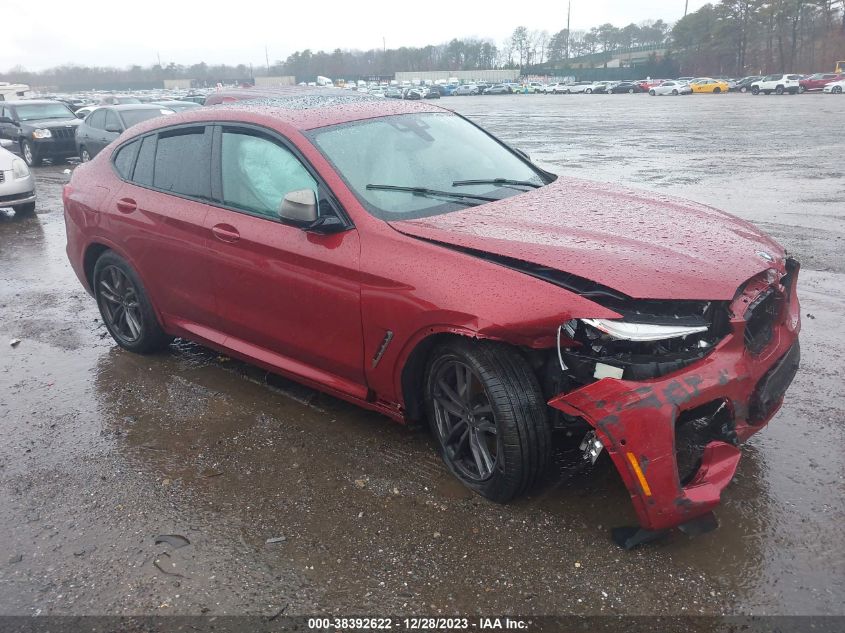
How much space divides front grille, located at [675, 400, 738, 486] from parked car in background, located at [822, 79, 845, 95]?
174ft

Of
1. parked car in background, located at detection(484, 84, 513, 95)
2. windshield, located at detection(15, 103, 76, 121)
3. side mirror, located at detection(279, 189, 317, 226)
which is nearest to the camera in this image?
side mirror, located at detection(279, 189, 317, 226)

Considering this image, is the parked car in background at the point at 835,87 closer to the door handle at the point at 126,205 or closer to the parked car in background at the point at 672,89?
the parked car in background at the point at 672,89

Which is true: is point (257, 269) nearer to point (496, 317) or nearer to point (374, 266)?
point (374, 266)

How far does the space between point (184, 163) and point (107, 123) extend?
12806mm

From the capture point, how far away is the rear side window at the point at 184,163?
4238 millimetres

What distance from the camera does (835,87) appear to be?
1829 inches

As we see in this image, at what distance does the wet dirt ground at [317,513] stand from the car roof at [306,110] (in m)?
1.68

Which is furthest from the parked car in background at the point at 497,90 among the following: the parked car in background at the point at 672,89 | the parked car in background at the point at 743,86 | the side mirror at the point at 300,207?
the side mirror at the point at 300,207

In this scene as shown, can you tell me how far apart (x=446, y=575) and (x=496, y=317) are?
106cm

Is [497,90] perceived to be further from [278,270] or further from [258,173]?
[278,270]

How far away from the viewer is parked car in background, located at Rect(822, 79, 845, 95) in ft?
151

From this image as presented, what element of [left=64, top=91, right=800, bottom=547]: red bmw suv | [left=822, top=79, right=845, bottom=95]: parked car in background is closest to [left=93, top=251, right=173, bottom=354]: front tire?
[left=64, top=91, right=800, bottom=547]: red bmw suv

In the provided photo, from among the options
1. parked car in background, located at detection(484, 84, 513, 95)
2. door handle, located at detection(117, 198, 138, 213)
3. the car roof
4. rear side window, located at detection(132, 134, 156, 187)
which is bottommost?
door handle, located at detection(117, 198, 138, 213)

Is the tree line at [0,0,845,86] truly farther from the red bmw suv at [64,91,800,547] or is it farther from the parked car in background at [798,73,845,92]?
the red bmw suv at [64,91,800,547]
